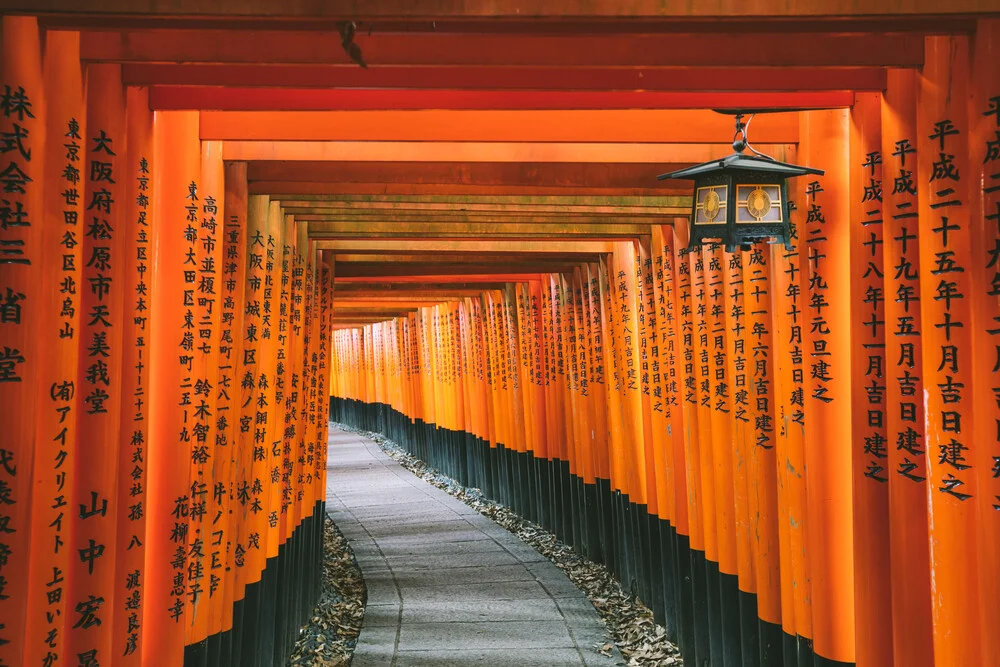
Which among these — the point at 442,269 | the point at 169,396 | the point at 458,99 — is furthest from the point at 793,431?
the point at 442,269

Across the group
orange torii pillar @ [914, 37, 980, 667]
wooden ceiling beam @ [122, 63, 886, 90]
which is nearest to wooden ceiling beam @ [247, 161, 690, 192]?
wooden ceiling beam @ [122, 63, 886, 90]

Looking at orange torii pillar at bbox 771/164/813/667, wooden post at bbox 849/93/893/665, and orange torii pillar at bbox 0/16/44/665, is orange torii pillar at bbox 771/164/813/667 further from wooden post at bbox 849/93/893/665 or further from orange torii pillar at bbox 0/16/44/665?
orange torii pillar at bbox 0/16/44/665

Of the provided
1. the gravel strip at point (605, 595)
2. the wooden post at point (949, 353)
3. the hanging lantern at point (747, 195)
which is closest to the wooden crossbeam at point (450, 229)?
the gravel strip at point (605, 595)

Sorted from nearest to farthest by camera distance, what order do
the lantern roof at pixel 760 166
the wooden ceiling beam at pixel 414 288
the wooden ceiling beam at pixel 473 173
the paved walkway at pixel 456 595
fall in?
1. the lantern roof at pixel 760 166
2. the wooden ceiling beam at pixel 473 173
3. the paved walkway at pixel 456 595
4. the wooden ceiling beam at pixel 414 288

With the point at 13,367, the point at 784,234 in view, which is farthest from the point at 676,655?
the point at 13,367

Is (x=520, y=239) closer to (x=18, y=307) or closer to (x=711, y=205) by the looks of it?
(x=711, y=205)

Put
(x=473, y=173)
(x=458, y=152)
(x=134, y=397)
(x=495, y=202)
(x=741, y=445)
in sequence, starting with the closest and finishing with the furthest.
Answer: (x=134, y=397) → (x=458, y=152) → (x=741, y=445) → (x=473, y=173) → (x=495, y=202)

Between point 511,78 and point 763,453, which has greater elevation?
point 511,78

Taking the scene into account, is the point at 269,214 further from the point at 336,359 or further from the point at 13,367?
the point at 336,359

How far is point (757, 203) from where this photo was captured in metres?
5.11

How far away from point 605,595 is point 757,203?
689 cm

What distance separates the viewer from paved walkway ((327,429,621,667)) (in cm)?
873

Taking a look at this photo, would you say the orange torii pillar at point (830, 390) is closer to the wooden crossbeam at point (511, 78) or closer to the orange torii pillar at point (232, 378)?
the wooden crossbeam at point (511, 78)

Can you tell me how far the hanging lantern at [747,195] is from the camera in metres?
5.04
